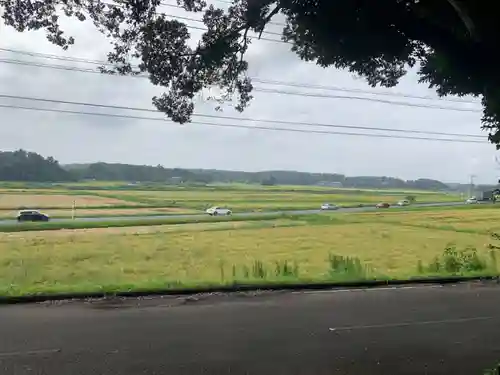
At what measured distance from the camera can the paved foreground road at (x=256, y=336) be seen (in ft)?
15.7

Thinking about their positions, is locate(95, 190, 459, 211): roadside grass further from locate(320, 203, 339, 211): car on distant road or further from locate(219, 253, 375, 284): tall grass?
locate(219, 253, 375, 284): tall grass

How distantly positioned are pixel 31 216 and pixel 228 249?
4447 millimetres

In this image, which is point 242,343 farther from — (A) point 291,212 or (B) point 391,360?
(A) point 291,212

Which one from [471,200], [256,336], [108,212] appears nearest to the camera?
[256,336]

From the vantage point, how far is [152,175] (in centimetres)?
1205

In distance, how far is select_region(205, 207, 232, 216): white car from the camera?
504 inches

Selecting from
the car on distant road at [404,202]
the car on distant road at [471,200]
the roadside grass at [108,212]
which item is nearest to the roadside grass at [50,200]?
the roadside grass at [108,212]

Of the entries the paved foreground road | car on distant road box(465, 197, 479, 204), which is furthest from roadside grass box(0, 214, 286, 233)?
car on distant road box(465, 197, 479, 204)

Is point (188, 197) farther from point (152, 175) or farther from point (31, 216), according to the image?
point (31, 216)

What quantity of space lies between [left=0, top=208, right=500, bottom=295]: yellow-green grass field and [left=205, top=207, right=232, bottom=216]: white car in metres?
0.34

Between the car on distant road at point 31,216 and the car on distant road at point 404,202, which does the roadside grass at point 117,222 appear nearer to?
the car on distant road at point 31,216

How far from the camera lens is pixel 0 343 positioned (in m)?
5.43

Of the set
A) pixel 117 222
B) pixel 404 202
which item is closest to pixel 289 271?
pixel 117 222

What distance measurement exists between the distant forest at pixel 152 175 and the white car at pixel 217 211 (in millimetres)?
710
